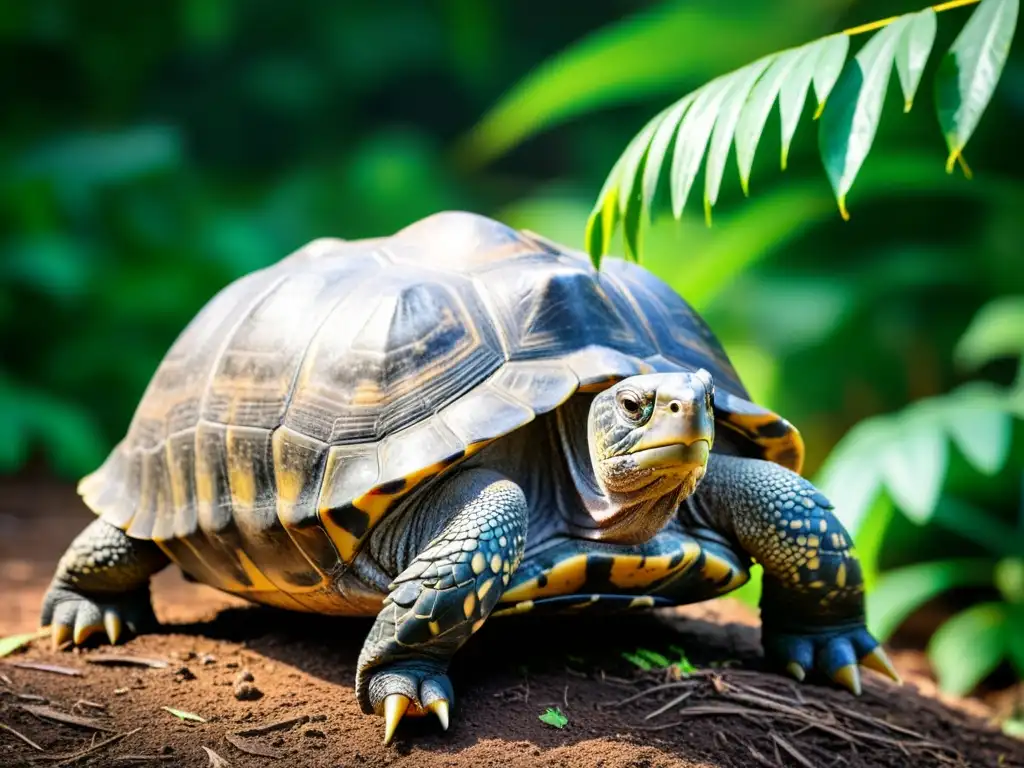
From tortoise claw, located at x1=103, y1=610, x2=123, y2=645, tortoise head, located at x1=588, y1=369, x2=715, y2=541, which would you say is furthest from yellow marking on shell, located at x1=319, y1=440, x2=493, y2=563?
tortoise claw, located at x1=103, y1=610, x2=123, y2=645

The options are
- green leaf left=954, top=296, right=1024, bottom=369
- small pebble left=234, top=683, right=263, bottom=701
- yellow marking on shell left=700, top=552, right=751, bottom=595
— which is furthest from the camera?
green leaf left=954, top=296, right=1024, bottom=369

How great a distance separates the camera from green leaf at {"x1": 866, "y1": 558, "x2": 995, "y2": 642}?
16.1 ft

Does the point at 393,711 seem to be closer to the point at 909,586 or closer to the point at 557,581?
the point at 557,581

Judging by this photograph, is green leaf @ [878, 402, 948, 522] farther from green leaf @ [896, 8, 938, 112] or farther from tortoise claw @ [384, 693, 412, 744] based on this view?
tortoise claw @ [384, 693, 412, 744]

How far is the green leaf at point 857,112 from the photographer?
2162 millimetres

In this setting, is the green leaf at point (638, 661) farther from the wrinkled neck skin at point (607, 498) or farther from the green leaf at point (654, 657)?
the wrinkled neck skin at point (607, 498)

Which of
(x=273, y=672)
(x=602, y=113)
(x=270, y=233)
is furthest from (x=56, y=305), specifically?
(x=602, y=113)

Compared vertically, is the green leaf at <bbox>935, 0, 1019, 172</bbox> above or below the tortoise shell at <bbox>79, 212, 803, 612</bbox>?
above

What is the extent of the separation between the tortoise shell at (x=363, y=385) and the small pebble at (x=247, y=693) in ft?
0.98

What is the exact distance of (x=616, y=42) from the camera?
6.75 m

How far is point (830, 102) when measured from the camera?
2.28 meters

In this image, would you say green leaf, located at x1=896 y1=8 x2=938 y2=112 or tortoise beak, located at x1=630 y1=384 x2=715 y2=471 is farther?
tortoise beak, located at x1=630 y1=384 x2=715 y2=471

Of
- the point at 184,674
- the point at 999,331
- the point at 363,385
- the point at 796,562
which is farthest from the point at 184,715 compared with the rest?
the point at 999,331

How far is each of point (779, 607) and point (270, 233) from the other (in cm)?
694
